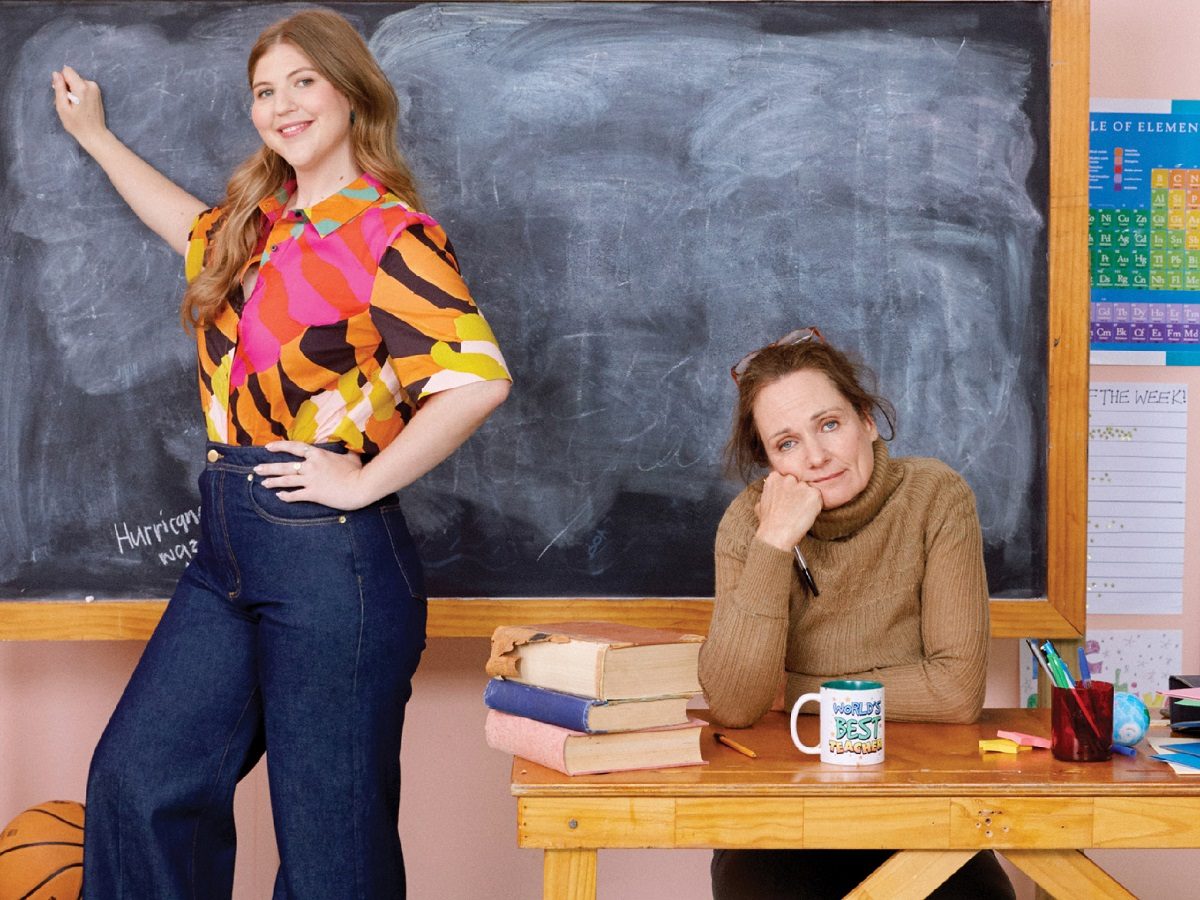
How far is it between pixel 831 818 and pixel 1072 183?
1523mm

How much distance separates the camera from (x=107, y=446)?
96.1 inches

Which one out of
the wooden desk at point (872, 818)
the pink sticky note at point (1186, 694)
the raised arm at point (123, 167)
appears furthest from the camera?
the raised arm at point (123, 167)

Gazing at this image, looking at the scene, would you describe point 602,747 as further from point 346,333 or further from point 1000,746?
point 346,333

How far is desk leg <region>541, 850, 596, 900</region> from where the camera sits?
52.1 inches

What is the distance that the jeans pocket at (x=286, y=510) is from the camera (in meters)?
1.73

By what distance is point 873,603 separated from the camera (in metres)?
1.90

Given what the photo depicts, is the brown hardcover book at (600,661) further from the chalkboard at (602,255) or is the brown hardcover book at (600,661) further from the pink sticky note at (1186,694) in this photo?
the chalkboard at (602,255)

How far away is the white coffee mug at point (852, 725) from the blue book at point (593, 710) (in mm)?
154

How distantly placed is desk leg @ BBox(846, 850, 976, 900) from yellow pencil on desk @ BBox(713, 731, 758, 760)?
19 cm

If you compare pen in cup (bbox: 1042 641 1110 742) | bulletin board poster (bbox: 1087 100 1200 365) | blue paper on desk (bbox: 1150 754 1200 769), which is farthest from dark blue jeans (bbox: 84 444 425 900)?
bulletin board poster (bbox: 1087 100 1200 365)

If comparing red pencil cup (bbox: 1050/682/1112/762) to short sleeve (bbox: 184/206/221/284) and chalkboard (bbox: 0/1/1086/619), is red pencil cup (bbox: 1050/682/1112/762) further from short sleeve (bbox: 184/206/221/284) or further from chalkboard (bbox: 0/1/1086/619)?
short sleeve (bbox: 184/206/221/284)

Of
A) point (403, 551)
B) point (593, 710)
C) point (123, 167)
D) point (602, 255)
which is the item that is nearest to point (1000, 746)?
point (593, 710)

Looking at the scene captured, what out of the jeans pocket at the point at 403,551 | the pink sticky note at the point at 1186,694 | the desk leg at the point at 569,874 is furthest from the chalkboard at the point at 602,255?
the desk leg at the point at 569,874

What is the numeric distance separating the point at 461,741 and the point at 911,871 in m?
1.58
